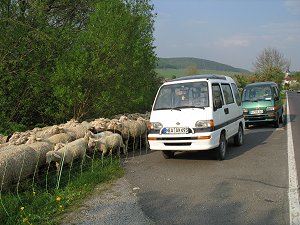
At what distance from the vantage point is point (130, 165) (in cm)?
889

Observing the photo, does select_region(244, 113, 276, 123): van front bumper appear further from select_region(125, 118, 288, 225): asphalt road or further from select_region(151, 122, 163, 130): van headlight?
select_region(151, 122, 163, 130): van headlight

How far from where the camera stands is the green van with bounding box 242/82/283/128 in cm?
1570

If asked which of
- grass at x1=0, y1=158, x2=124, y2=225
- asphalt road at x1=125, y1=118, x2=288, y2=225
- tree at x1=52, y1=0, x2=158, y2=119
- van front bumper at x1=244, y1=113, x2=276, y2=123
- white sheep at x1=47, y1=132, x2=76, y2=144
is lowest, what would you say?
asphalt road at x1=125, y1=118, x2=288, y2=225

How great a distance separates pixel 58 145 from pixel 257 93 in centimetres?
1148

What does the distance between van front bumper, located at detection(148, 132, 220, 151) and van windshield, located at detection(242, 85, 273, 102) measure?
27.9 feet

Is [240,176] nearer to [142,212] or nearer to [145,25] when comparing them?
[142,212]

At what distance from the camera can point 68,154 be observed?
7.64 m

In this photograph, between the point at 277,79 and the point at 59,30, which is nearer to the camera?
the point at 59,30

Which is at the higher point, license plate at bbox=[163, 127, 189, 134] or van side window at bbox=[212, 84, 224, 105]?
van side window at bbox=[212, 84, 224, 105]

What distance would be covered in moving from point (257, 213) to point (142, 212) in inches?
67.2

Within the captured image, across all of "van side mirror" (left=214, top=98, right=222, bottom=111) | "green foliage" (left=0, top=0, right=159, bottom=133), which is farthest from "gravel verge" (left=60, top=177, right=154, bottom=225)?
"green foliage" (left=0, top=0, right=159, bottom=133)

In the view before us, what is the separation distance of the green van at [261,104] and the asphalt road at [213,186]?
5424 mm

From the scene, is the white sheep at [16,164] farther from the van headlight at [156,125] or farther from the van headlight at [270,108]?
the van headlight at [270,108]

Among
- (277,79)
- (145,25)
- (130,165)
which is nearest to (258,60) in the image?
(277,79)
